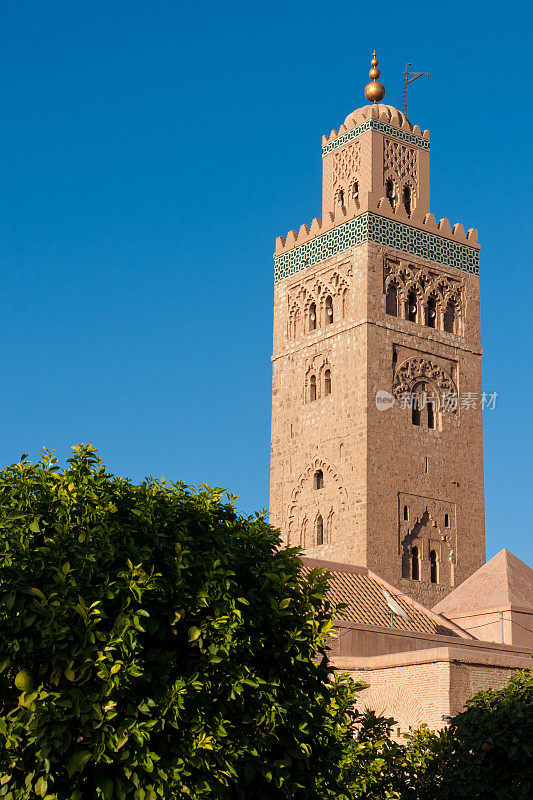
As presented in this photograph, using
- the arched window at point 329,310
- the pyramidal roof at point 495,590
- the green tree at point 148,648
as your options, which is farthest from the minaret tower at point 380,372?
the green tree at point 148,648

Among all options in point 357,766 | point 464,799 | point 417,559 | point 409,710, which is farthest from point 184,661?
point 417,559

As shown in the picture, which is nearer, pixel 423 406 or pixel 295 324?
pixel 423 406

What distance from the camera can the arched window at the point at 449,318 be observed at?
37.4 meters

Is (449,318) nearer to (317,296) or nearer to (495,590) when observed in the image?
(317,296)

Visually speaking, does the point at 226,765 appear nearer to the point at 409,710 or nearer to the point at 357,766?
the point at 357,766

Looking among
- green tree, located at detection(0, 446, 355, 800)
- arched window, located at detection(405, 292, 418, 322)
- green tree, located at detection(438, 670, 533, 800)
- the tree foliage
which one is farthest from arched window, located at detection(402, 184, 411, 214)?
green tree, located at detection(0, 446, 355, 800)

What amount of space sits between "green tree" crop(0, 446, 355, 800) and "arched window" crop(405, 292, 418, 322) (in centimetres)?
2493

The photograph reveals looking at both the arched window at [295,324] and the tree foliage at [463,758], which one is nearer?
the tree foliage at [463,758]

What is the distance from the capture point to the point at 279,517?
1430 inches

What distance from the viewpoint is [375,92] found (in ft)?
127

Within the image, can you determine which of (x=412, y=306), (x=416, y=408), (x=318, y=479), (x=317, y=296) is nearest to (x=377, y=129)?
(x=317, y=296)

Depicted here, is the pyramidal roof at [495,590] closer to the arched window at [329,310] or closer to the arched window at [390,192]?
the arched window at [329,310]

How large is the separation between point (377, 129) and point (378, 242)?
396cm

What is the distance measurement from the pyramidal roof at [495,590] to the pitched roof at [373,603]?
182 centimetres
